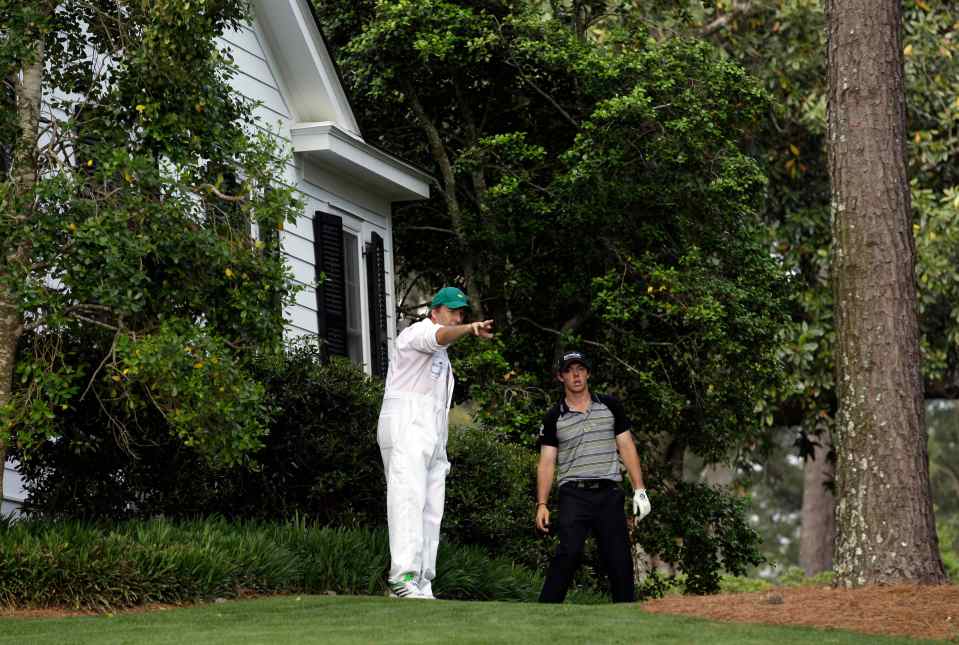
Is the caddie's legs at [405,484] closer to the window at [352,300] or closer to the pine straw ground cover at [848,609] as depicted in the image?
the pine straw ground cover at [848,609]

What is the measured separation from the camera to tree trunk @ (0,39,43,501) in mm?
11266

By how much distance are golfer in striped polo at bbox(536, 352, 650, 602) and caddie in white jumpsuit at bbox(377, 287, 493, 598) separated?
2.76 feet

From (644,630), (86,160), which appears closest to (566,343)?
(86,160)

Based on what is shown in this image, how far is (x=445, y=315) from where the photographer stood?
38.3 feet

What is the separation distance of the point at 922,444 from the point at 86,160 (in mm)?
6636

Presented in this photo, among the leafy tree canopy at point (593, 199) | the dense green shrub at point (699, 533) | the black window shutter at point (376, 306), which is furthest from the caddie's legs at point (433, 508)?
the dense green shrub at point (699, 533)

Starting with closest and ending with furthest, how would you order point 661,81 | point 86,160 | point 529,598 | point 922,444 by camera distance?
1. point 922,444
2. point 86,160
3. point 529,598
4. point 661,81

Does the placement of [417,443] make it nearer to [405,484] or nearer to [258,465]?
[405,484]

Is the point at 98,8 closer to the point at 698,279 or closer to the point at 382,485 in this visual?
the point at 382,485

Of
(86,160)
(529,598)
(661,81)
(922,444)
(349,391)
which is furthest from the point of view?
(661,81)

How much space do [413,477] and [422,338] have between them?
1060 mm

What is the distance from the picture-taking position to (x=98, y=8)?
12.4 m

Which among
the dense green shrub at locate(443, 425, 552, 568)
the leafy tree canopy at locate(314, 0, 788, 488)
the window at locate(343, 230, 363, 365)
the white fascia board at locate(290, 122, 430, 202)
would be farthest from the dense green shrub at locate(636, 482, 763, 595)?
the white fascia board at locate(290, 122, 430, 202)

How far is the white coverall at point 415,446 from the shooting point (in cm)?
1153
